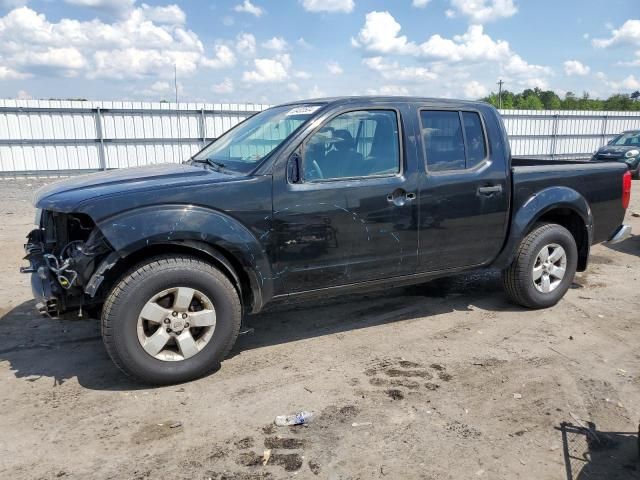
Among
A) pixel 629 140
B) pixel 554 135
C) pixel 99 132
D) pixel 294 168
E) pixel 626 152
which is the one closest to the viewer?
pixel 294 168

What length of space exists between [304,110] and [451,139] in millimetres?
1302

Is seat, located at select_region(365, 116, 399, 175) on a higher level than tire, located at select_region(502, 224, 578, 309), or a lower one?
higher

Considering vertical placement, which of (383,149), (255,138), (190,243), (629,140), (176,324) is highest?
(255,138)

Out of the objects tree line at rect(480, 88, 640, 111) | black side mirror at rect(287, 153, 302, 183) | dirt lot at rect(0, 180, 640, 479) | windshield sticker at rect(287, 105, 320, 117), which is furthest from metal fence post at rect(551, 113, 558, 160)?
tree line at rect(480, 88, 640, 111)

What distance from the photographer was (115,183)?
3.67 m

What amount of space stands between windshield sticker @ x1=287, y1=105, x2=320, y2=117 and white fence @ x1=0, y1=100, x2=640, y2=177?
534 inches

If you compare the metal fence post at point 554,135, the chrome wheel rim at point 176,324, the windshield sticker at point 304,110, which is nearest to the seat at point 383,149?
the windshield sticker at point 304,110

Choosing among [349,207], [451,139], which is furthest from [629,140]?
[349,207]

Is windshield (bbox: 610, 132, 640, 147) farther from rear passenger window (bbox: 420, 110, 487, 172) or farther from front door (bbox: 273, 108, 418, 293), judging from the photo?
front door (bbox: 273, 108, 418, 293)

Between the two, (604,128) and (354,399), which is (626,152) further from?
(354,399)

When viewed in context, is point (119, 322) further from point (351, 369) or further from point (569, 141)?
point (569, 141)

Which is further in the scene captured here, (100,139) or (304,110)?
(100,139)

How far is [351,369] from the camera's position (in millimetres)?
3881

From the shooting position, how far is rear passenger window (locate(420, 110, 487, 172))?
438 cm
